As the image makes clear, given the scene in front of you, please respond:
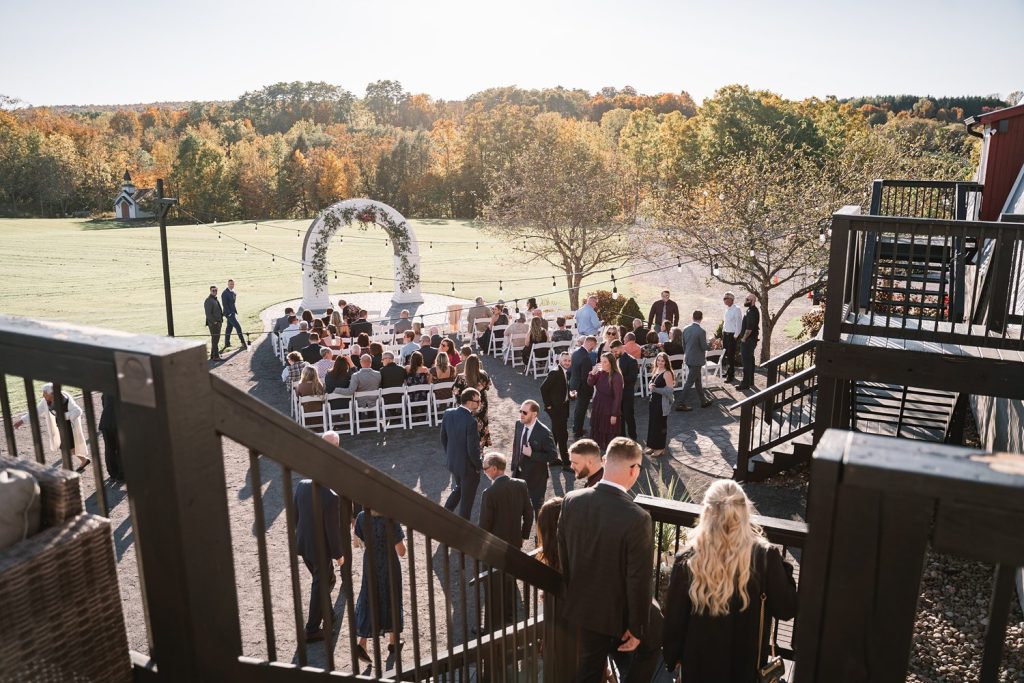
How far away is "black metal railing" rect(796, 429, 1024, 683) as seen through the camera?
115 centimetres

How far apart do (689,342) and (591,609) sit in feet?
33.5

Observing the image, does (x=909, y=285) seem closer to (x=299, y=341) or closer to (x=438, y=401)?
(x=438, y=401)

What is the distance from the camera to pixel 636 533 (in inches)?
139

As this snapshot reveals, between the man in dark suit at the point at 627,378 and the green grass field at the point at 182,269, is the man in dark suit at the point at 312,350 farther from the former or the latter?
the green grass field at the point at 182,269

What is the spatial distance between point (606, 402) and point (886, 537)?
377 inches

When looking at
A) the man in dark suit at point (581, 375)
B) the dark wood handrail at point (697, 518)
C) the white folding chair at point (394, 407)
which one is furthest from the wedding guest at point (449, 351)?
the dark wood handrail at point (697, 518)

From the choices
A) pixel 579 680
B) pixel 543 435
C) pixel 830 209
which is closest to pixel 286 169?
pixel 830 209

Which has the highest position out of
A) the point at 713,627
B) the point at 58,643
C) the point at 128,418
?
the point at 128,418

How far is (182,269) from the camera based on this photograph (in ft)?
143

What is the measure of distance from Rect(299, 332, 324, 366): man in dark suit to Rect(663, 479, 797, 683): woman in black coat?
483 inches

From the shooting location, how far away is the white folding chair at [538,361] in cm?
1606

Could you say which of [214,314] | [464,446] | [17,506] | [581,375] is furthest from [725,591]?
[214,314]

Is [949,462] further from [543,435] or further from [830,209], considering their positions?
[830,209]

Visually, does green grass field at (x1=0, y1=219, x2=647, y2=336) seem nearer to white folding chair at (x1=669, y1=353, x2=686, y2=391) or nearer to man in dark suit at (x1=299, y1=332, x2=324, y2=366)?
man in dark suit at (x1=299, y1=332, x2=324, y2=366)
